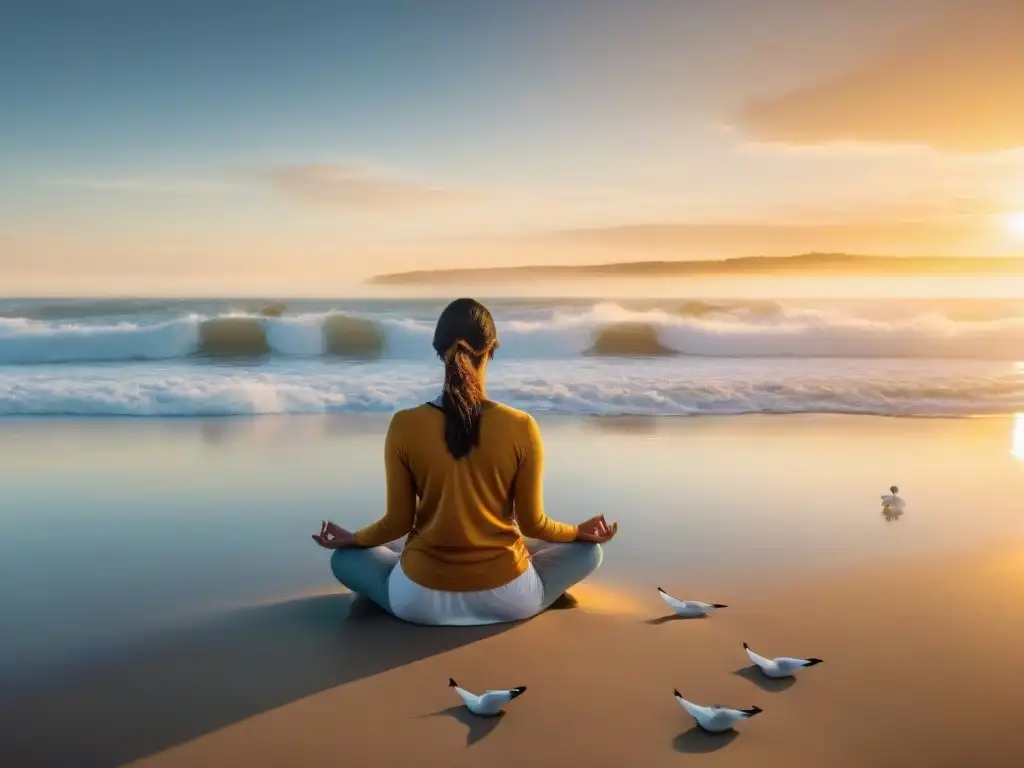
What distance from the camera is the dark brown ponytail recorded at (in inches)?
98.1

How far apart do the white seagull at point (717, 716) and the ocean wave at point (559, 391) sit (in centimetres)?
507

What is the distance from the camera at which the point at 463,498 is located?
8.42 ft

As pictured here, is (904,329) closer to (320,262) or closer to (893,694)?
(320,262)

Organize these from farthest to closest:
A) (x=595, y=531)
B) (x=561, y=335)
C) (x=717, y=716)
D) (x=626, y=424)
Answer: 1. (x=561, y=335)
2. (x=626, y=424)
3. (x=595, y=531)
4. (x=717, y=716)

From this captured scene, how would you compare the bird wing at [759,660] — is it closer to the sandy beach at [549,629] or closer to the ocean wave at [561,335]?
the sandy beach at [549,629]

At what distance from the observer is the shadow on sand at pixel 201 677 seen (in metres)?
2.08

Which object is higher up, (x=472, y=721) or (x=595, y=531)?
(x=595, y=531)

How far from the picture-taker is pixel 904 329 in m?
14.4

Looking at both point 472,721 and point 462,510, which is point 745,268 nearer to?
point 462,510

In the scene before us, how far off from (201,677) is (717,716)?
138 cm

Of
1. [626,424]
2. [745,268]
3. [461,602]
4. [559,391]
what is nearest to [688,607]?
[461,602]

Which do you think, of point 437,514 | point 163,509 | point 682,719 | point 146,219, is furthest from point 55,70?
point 682,719

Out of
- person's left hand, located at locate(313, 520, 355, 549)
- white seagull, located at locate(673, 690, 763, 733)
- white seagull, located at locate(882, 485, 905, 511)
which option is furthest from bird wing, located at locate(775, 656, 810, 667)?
white seagull, located at locate(882, 485, 905, 511)

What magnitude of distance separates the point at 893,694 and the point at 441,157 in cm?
870
